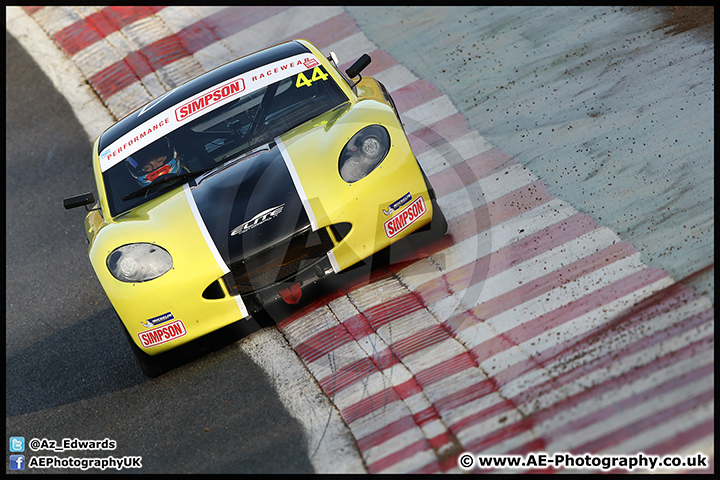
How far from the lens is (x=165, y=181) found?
5699 mm

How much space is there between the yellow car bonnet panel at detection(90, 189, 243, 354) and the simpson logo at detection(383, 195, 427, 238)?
1.09m

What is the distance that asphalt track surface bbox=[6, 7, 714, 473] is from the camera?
415 cm

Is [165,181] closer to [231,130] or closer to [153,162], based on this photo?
[153,162]

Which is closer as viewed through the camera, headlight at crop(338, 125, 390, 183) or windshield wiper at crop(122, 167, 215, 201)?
headlight at crop(338, 125, 390, 183)

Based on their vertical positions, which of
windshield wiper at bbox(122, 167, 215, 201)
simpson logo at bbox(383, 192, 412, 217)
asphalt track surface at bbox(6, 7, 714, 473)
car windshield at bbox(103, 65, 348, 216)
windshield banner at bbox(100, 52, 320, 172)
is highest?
windshield banner at bbox(100, 52, 320, 172)

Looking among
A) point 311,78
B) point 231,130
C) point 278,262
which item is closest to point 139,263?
point 278,262

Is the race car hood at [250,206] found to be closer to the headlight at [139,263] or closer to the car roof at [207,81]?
the headlight at [139,263]

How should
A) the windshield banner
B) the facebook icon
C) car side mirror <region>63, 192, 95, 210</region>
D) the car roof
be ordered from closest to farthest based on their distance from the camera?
the facebook icon, car side mirror <region>63, 192, 95, 210</region>, the windshield banner, the car roof

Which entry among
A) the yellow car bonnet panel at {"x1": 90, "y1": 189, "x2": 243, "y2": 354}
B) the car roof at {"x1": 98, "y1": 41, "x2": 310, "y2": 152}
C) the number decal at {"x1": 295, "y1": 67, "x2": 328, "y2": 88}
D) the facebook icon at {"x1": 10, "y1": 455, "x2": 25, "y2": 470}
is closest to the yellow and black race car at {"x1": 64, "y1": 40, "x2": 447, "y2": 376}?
the yellow car bonnet panel at {"x1": 90, "y1": 189, "x2": 243, "y2": 354}

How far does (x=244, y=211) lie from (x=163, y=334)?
942 mm

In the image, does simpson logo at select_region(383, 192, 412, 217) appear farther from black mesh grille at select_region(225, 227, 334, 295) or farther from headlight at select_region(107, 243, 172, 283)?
headlight at select_region(107, 243, 172, 283)

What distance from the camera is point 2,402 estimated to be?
5.70 metres

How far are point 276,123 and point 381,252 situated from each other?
1286 millimetres

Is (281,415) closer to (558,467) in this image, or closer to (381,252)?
(381,252)
